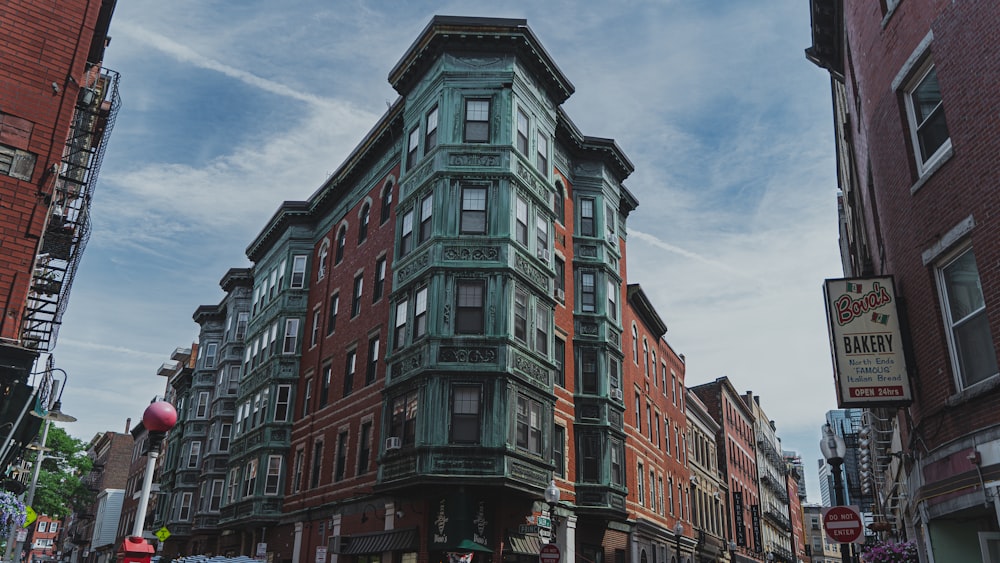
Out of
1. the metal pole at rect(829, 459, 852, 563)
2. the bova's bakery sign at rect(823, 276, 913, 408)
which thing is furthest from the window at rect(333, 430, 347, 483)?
the bova's bakery sign at rect(823, 276, 913, 408)

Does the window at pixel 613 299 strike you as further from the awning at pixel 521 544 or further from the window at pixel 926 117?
the window at pixel 926 117

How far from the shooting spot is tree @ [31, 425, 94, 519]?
186 feet

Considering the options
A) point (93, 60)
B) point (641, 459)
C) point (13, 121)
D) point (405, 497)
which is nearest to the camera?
point (13, 121)

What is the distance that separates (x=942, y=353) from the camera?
11.7 metres

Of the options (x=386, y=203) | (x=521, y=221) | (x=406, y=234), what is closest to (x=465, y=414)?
(x=521, y=221)

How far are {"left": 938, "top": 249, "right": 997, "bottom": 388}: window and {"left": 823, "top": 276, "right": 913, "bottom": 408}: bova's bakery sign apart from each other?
4.58ft

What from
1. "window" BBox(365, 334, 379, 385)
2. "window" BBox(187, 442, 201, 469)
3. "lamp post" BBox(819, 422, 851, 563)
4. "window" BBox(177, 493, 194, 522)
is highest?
"window" BBox(365, 334, 379, 385)

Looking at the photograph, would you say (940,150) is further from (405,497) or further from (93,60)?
(93,60)

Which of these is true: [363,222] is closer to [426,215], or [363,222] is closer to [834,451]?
[426,215]

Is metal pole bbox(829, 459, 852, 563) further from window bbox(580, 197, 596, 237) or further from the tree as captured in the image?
the tree

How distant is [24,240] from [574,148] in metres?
23.0

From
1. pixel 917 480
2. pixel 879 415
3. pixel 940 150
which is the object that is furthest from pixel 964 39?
pixel 879 415

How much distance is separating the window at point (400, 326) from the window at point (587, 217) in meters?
10.2

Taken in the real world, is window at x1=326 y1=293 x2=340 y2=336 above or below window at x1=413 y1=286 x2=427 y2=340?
above
